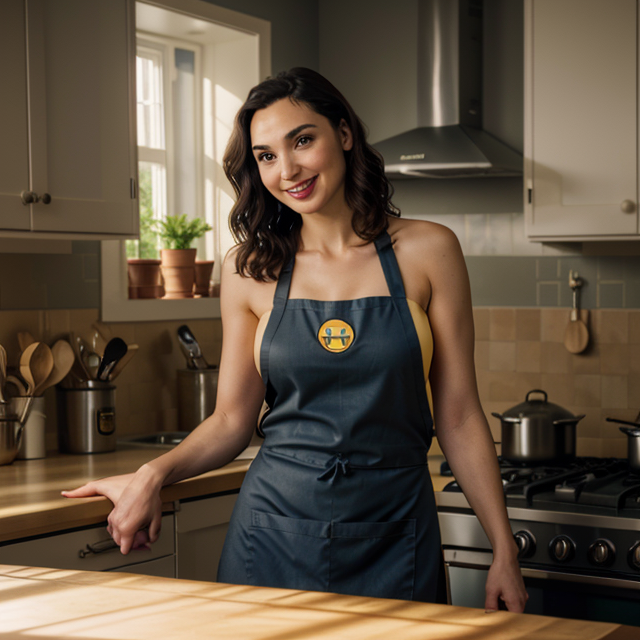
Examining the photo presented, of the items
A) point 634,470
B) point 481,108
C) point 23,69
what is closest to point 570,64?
point 481,108

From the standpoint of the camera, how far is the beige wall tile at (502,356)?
3.26 metres

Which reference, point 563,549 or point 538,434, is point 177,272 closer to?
point 538,434

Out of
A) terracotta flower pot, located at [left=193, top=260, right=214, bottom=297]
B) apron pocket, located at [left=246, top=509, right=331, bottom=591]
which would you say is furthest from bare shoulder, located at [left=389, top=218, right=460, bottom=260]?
terracotta flower pot, located at [left=193, top=260, right=214, bottom=297]

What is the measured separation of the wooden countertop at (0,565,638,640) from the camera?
104 cm

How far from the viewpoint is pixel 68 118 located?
241cm

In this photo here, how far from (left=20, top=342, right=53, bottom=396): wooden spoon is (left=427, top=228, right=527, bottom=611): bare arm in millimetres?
1321

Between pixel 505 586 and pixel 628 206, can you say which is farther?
pixel 628 206

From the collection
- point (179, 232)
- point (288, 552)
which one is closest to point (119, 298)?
point (179, 232)

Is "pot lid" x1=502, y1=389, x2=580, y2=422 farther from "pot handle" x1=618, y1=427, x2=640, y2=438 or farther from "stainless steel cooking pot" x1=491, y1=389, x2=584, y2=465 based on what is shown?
"pot handle" x1=618, y1=427, x2=640, y2=438

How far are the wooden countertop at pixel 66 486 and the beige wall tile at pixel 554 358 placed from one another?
2.15 feet

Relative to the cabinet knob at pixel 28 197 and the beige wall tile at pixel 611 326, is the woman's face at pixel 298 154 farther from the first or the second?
the beige wall tile at pixel 611 326

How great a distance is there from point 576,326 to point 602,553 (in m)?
1.07

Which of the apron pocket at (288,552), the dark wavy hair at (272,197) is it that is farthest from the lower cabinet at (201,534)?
the dark wavy hair at (272,197)

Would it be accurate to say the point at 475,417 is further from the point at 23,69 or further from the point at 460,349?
the point at 23,69
